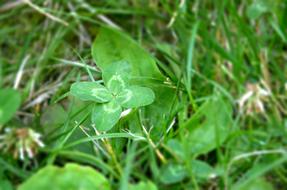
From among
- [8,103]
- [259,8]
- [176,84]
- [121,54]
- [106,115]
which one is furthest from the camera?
[259,8]

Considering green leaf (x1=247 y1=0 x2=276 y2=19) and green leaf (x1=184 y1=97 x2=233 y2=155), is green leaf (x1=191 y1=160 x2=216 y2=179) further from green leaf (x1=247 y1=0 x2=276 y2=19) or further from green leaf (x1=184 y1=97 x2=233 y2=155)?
green leaf (x1=247 y1=0 x2=276 y2=19)

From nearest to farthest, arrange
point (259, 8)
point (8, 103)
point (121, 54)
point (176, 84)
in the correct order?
1. point (176, 84)
2. point (121, 54)
3. point (8, 103)
4. point (259, 8)

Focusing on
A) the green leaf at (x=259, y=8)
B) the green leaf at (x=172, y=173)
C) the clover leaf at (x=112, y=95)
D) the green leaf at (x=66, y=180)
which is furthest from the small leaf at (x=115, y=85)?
the green leaf at (x=259, y=8)

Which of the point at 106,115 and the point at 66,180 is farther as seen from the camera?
the point at 66,180

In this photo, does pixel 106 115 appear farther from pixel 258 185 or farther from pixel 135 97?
pixel 258 185

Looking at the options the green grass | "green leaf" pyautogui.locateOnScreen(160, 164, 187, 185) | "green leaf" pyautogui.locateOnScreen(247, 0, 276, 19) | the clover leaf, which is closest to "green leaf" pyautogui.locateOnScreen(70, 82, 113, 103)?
the clover leaf

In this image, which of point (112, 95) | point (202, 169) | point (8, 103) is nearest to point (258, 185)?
point (202, 169)
